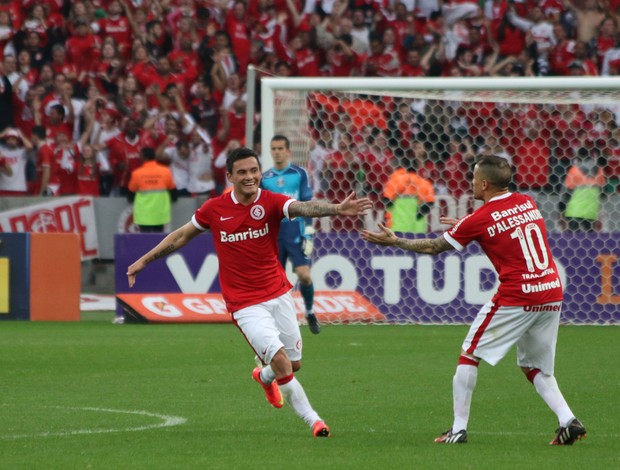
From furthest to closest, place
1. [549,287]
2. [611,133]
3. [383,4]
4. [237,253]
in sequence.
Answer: [383,4] < [611,133] < [237,253] < [549,287]

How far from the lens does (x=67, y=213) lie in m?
21.1

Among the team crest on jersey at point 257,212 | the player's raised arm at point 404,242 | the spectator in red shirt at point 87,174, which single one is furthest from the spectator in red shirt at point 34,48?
the player's raised arm at point 404,242

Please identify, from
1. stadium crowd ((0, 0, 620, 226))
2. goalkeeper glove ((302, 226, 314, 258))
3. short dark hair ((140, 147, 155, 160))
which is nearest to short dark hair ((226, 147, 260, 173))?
goalkeeper glove ((302, 226, 314, 258))

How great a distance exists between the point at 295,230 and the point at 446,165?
3.93m

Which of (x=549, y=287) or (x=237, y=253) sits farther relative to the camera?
(x=237, y=253)

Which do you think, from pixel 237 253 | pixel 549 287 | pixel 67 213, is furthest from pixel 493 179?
pixel 67 213

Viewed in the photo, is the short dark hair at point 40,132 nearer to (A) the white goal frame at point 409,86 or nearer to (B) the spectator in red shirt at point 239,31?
(B) the spectator in red shirt at point 239,31

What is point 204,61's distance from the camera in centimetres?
2347

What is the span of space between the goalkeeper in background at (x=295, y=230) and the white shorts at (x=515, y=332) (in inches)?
Answer: 269

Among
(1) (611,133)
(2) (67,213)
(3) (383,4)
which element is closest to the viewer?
(1) (611,133)

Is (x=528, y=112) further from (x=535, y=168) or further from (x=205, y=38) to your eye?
(x=205, y=38)

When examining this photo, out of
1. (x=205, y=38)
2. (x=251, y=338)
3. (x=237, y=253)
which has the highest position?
(x=205, y=38)

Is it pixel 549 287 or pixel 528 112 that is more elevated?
pixel 528 112

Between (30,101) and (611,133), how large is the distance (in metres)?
10.6
